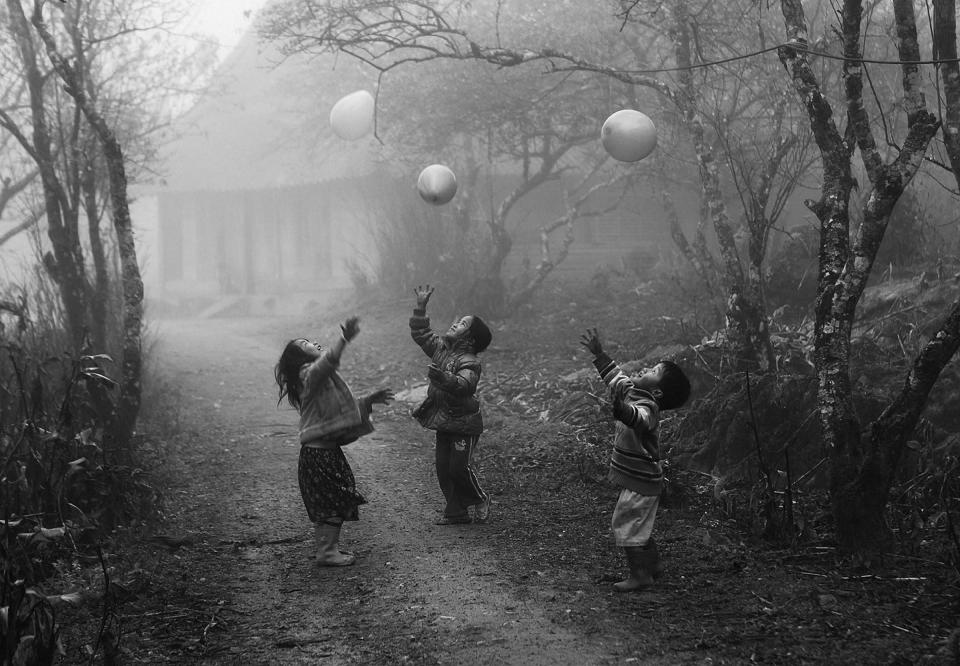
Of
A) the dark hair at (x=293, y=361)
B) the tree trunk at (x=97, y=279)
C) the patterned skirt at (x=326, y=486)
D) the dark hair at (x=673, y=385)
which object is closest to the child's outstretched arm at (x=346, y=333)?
the dark hair at (x=293, y=361)

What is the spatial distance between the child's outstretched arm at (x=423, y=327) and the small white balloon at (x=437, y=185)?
1957 millimetres

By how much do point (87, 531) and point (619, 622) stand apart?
3859 millimetres

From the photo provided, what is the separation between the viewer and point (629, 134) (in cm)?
745

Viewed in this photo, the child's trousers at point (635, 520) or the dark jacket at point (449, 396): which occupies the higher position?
the dark jacket at point (449, 396)

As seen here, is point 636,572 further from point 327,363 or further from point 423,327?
point 423,327

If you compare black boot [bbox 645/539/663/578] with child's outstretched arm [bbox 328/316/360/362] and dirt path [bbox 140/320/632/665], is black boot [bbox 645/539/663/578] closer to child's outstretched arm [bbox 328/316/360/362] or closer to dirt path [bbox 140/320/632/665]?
dirt path [bbox 140/320/632/665]

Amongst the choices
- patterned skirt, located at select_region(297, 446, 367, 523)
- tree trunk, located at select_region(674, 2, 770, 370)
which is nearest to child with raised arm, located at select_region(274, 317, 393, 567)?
patterned skirt, located at select_region(297, 446, 367, 523)

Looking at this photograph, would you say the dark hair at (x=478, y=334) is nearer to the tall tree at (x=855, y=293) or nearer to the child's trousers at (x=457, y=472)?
the child's trousers at (x=457, y=472)

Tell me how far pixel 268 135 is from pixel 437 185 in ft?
83.4

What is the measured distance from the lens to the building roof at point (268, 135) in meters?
24.4

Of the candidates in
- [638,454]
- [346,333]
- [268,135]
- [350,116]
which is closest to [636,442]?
[638,454]

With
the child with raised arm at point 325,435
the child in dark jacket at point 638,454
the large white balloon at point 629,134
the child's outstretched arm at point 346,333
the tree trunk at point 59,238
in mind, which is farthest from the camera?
the tree trunk at point 59,238

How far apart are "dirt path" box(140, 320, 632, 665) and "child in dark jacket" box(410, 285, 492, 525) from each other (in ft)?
0.70

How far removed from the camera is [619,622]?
13.6 ft
